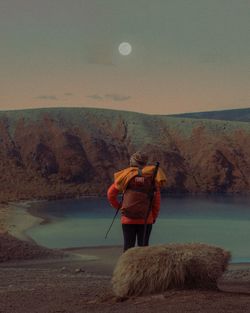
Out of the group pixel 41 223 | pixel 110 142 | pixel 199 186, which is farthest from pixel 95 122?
pixel 41 223

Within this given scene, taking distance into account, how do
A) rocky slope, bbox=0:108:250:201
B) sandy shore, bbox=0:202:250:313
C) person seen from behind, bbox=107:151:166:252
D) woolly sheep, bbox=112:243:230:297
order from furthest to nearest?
rocky slope, bbox=0:108:250:201, person seen from behind, bbox=107:151:166:252, woolly sheep, bbox=112:243:230:297, sandy shore, bbox=0:202:250:313

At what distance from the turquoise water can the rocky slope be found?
17.7 metres

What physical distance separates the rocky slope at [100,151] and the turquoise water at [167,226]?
17.7 m

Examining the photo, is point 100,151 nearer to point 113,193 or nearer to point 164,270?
point 113,193

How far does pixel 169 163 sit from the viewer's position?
83250 mm

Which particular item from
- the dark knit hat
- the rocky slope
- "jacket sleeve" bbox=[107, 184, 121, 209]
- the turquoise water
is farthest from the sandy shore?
the rocky slope

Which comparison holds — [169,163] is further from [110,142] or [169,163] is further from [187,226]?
[187,226]

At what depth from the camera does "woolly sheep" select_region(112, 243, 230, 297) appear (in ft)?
26.9

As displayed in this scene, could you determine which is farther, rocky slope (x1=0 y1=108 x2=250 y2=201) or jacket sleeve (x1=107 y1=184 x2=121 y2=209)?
rocky slope (x1=0 y1=108 x2=250 y2=201)

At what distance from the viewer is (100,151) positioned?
84.8 m

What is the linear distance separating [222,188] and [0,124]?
3191 cm

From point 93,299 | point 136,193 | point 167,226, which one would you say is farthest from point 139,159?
point 167,226

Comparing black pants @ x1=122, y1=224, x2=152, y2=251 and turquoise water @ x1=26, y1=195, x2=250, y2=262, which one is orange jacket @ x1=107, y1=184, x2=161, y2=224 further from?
turquoise water @ x1=26, y1=195, x2=250, y2=262

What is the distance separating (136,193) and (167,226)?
2916 cm
